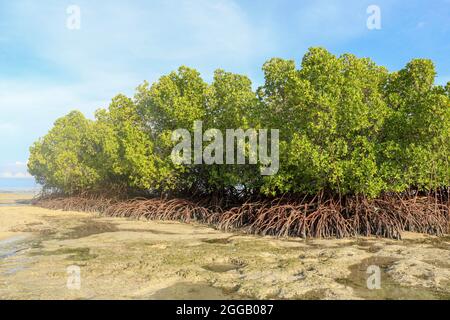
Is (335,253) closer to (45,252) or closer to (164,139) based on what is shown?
(45,252)

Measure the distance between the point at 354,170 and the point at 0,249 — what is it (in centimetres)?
885

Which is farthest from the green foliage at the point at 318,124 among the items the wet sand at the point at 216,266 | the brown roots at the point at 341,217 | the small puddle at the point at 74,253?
the small puddle at the point at 74,253

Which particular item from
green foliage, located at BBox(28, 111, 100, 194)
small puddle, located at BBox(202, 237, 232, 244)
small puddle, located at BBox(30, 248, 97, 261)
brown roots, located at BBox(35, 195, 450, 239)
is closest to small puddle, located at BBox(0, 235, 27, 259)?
small puddle, located at BBox(30, 248, 97, 261)

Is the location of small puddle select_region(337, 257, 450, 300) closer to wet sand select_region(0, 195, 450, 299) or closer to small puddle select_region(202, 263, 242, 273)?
wet sand select_region(0, 195, 450, 299)

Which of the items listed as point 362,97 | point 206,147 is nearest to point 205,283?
point 362,97

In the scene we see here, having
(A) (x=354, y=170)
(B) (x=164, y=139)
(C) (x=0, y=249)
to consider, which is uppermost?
(B) (x=164, y=139)

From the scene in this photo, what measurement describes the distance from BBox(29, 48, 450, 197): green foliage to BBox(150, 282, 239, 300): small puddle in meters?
5.77

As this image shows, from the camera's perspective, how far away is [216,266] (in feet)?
24.1

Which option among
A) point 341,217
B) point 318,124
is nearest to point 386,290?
point 341,217

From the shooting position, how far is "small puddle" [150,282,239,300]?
17.9 feet

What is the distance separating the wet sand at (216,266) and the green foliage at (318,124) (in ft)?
6.32

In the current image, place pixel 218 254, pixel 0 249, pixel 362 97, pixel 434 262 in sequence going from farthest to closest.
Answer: pixel 362 97
pixel 0 249
pixel 218 254
pixel 434 262
